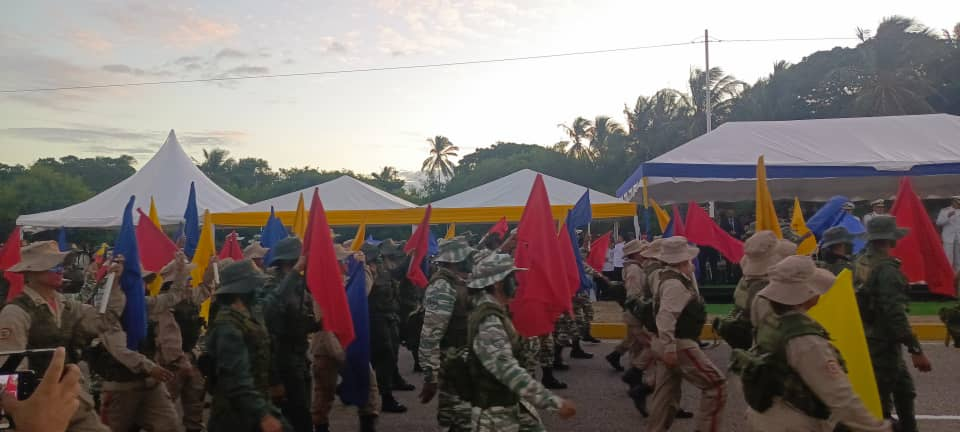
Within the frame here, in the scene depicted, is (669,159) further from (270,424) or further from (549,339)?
(270,424)

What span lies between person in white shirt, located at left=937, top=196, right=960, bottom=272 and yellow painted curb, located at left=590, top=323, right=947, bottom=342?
3265 mm

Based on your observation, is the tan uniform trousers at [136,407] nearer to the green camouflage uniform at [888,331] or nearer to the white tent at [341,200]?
the green camouflage uniform at [888,331]

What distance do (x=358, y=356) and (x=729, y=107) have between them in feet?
121

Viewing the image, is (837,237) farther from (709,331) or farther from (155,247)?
(155,247)

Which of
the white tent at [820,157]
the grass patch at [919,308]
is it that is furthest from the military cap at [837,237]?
the grass patch at [919,308]

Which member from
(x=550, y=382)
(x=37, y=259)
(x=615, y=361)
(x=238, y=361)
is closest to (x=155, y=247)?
(x=37, y=259)

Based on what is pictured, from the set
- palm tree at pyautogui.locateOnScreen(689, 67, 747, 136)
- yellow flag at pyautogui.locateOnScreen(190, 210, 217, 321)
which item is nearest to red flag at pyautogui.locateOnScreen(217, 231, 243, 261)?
yellow flag at pyautogui.locateOnScreen(190, 210, 217, 321)

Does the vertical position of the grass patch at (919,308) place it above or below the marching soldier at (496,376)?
below

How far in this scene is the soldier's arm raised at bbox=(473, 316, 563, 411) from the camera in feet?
11.9

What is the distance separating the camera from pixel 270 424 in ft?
13.4

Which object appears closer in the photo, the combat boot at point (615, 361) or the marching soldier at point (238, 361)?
the marching soldier at point (238, 361)

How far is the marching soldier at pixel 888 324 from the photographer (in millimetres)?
5359

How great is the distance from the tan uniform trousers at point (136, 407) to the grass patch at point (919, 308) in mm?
11000

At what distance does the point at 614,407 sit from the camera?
7766mm
